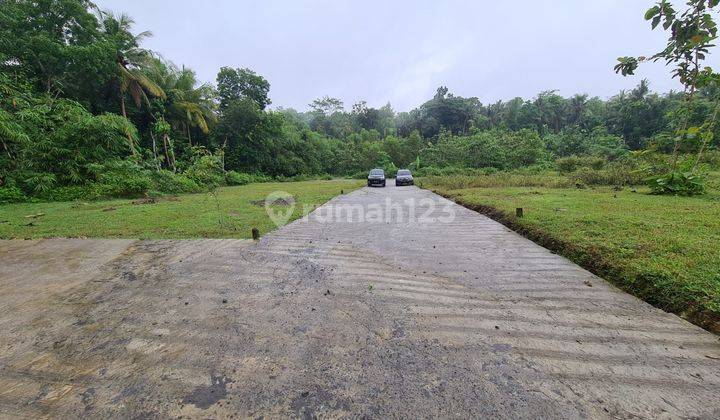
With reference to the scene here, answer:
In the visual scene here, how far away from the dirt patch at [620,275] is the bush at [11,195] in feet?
56.2

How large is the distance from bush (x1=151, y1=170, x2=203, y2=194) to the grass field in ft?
49.9

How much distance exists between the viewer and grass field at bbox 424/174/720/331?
2.60m

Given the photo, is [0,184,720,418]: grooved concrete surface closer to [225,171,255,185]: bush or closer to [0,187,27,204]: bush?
[0,187,27,204]: bush

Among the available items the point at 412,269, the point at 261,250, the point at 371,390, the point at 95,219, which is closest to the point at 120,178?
the point at 95,219

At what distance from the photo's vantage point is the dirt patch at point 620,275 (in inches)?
92.2

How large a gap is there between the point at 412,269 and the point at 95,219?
843cm

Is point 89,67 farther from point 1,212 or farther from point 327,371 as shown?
point 327,371

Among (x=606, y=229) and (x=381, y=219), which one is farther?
(x=381, y=219)

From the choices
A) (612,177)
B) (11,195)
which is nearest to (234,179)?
(11,195)

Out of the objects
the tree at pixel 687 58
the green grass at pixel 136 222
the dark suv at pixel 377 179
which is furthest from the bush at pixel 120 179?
the tree at pixel 687 58

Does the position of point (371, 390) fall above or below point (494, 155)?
below

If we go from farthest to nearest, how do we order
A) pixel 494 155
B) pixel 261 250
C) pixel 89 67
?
pixel 494 155 < pixel 89 67 < pixel 261 250

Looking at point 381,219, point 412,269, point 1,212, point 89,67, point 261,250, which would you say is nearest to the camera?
point 412,269

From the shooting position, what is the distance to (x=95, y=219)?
24.6 feet
